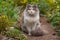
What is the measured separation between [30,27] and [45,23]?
1185mm

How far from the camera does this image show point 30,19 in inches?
321

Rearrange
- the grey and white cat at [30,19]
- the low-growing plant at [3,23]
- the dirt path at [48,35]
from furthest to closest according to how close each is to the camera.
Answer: the grey and white cat at [30,19] < the dirt path at [48,35] < the low-growing plant at [3,23]

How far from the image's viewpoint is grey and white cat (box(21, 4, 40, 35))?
7.99 meters

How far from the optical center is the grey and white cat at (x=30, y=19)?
7993 millimetres

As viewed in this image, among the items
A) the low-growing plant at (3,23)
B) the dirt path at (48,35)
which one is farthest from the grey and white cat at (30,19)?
the low-growing plant at (3,23)

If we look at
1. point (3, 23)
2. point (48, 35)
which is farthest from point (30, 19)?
point (3, 23)

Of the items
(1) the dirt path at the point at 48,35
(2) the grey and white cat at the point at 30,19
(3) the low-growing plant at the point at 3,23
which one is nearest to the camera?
(3) the low-growing plant at the point at 3,23

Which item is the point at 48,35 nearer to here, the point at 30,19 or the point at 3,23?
the point at 30,19

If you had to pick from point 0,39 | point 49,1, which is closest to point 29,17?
point 0,39

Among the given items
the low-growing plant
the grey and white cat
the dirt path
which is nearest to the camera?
the low-growing plant

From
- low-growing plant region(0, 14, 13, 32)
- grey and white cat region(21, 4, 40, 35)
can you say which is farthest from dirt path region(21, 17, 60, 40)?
low-growing plant region(0, 14, 13, 32)

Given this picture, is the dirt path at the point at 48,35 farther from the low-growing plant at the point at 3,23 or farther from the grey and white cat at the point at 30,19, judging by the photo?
the low-growing plant at the point at 3,23

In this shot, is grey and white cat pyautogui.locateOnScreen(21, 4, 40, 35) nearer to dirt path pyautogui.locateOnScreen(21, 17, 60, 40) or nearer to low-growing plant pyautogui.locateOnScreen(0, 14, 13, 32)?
dirt path pyautogui.locateOnScreen(21, 17, 60, 40)

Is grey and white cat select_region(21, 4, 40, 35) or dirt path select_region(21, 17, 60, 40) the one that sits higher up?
grey and white cat select_region(21, 4, 40, 35)
